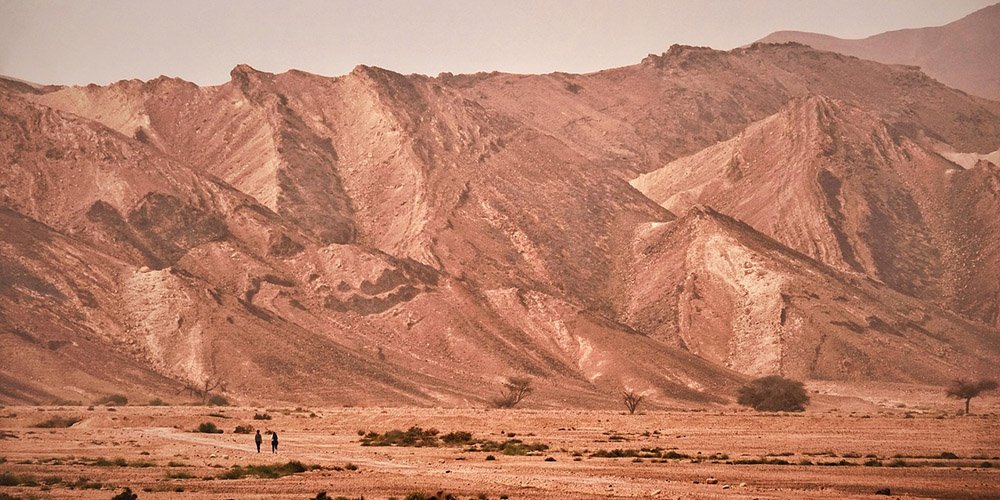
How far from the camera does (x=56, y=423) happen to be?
70438 mm

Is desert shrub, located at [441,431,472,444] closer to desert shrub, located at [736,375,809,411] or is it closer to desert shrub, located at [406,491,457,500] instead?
desert shrub, located at [406,491,457,500]

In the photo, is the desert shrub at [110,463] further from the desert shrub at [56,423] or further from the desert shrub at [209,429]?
the desert shrub at [56,423]

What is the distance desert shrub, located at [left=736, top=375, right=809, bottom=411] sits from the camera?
325 ft

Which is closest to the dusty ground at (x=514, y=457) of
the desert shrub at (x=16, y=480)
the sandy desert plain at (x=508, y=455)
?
the sandy desert plain at (x=508, y=455)

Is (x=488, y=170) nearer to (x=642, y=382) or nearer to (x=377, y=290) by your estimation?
(x=377, y=290)

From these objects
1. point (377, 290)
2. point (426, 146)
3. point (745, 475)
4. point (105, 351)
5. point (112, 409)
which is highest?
point (426, 146)

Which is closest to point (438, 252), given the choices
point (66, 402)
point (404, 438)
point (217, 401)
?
point (217, 401)

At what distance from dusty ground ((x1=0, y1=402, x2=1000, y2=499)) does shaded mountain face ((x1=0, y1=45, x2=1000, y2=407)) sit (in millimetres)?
25975

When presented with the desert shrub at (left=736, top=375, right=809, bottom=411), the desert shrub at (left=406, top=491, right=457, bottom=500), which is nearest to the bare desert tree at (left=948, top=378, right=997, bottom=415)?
the desert shrub at (left=736, top=375, right=809, bottom=411)

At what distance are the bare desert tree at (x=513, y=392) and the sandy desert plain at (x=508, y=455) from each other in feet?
48.5

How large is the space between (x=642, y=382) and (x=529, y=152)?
57.6m

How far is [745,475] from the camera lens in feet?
145

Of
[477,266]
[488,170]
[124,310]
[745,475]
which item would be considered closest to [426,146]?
[488,170]

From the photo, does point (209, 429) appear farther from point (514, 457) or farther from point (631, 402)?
point (631, 402)
